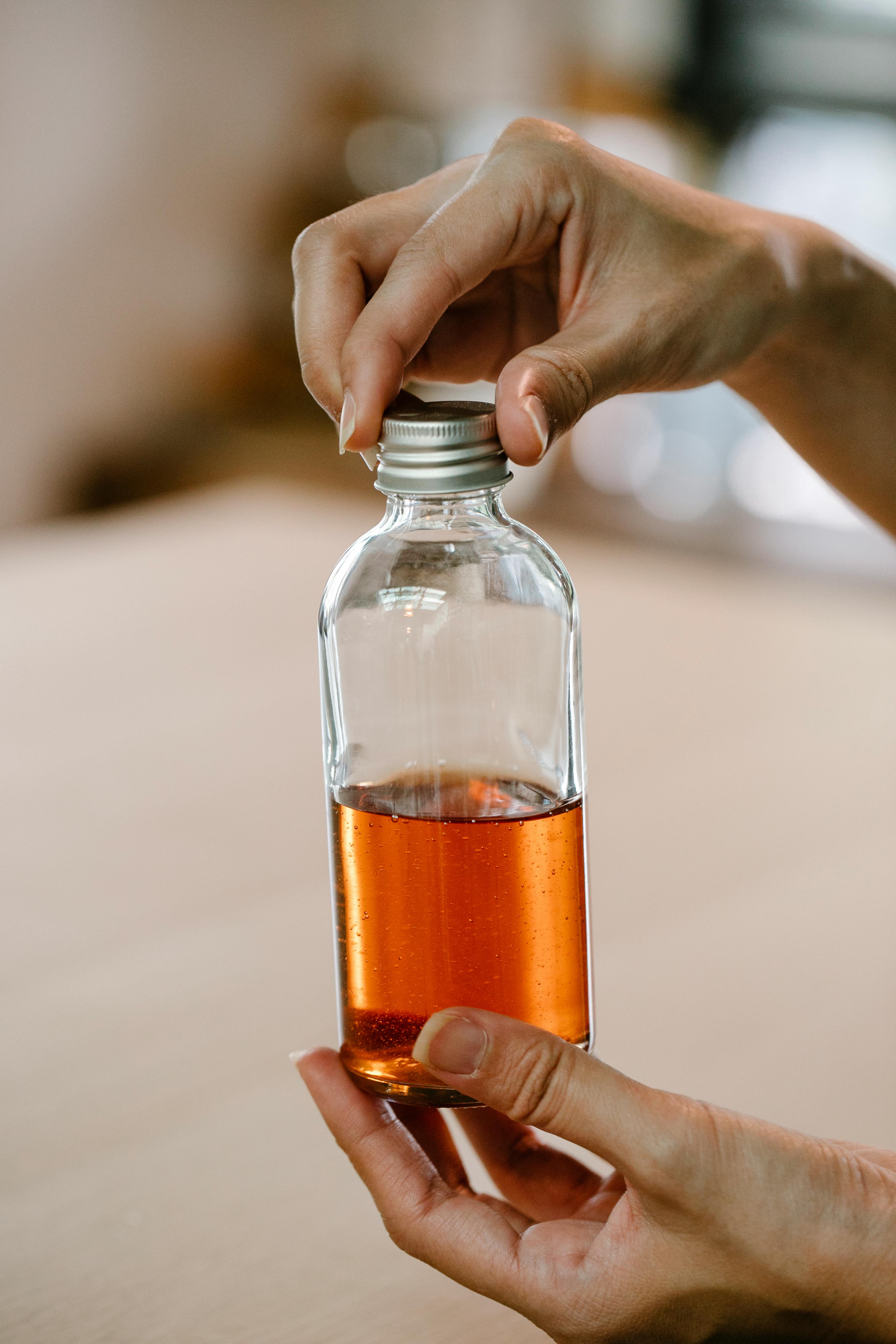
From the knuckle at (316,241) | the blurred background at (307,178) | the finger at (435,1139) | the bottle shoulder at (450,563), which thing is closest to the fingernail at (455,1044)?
the finger at (435,1139)

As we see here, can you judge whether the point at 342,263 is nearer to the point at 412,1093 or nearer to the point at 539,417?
the point at 539,417

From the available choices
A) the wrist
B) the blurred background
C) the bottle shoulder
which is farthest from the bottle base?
the blurred background

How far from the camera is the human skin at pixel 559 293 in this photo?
705 mm

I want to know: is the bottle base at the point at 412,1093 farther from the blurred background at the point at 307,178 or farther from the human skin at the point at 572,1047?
the blurred background at the point at 307,178

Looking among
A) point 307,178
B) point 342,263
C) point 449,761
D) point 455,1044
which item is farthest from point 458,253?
point 307,178

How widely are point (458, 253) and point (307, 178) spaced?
4.32 metres

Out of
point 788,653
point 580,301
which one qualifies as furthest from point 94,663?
point 580,301

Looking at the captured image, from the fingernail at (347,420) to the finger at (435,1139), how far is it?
37cm

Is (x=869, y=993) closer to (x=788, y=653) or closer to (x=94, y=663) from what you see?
(x=788, y=653)

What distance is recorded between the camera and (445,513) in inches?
29.4

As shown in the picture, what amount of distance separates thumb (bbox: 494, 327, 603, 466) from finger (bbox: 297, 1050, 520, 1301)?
1.15ft

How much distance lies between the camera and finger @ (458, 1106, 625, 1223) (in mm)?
771

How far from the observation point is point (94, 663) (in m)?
1.68

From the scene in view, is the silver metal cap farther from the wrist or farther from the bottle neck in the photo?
the wrist
